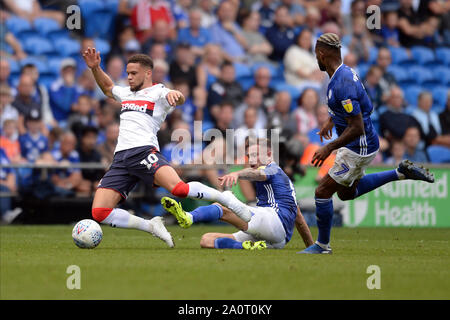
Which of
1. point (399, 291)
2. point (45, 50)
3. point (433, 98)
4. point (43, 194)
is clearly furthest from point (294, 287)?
point (433, 98)

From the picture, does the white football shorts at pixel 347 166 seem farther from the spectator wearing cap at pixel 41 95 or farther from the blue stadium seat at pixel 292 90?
the blue stadium seat at pixel 292 90

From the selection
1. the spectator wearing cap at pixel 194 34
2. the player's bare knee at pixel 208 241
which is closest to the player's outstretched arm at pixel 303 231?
the player's bare knee at pixel 208 241

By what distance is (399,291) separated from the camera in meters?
5.77

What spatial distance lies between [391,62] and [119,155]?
1268 cm

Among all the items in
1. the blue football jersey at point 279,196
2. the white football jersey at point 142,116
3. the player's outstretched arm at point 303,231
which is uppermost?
the white football jersey at point 142,116

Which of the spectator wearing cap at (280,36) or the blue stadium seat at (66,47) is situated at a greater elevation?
the spectator wearing cap at (280,36)

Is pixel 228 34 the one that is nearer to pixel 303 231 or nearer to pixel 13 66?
pixel 13 66

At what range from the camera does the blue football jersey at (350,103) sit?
325 inches

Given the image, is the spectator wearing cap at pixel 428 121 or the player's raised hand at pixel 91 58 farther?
the spectator wearing cap at pixel 428 121

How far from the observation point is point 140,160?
8836mm

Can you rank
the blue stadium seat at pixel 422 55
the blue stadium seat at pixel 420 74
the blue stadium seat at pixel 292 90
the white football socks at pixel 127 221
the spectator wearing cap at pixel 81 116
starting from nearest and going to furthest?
1. the white football socks at pixel 127 221
2. the spectator wearing cap at pixel 81 116
3. the blue stadium seat at pixel 292 90
4. the blue stadium seat at pixel 420 74
5. the blue stadium seat at pixel 422 55

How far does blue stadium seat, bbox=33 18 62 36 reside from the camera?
16781mm

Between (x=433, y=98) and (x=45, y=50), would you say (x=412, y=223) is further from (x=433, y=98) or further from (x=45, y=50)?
(x=45, y=50)

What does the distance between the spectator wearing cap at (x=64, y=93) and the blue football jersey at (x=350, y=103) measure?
7.87 meters
